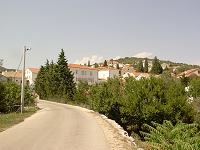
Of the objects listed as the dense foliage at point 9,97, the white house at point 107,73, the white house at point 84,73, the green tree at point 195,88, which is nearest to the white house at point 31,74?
the white house at point 84,73

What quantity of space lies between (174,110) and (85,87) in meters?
30.8

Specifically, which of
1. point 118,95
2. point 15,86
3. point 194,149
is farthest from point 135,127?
point 194,149

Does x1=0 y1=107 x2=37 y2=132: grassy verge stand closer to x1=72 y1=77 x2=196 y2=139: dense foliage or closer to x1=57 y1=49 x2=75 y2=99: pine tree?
x1=72 y1=77 x2=196 y2=139: dense foliage

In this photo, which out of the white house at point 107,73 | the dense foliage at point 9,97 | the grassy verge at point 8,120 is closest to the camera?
the grassy verge at point 8,120

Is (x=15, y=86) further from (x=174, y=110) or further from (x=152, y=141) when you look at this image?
(x=152, y=141)

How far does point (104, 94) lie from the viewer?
43812 millimetres

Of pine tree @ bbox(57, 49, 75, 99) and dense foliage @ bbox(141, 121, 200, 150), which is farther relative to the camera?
pine tree @ bbox(57, 49, 75, 99)

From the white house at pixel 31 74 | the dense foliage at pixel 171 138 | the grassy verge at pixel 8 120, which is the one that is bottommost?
the grassy verge at pixel 8 120

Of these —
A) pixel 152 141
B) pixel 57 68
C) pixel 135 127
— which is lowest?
pixel 135 127

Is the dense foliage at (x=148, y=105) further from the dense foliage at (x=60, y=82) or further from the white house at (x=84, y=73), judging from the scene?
the white house at (x=84, y=73)

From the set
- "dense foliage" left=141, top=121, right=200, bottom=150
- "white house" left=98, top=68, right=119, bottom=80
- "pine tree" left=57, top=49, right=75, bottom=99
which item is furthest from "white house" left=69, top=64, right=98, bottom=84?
"dense foliage" left=141, top=121, right=200, bottom=150

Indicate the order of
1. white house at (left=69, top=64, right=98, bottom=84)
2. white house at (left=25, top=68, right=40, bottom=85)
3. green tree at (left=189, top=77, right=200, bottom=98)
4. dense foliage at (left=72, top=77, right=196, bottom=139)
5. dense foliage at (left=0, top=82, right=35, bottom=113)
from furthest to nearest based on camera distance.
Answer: white house at (left=25, top=68, right=40, bottom=85), white house at (left=69, top=64, right=98, bottom=84), green tree at (left=189, top=77, right=200, bottom=98), dense foliage at (left=0, top=82, right=35, bottom=113), dense foliage at (left=72, top=77, right=196, bottom=139)

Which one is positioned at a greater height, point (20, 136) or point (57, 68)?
point (57, 68)

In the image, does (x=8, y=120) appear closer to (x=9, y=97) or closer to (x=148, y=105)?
(x=9, y=97)
